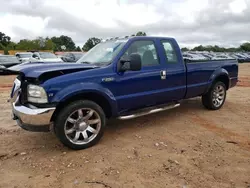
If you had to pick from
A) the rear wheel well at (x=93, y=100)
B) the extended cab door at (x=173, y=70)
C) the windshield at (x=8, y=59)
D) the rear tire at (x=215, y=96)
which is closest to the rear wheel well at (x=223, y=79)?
the rear tire at (x=215, y=96)

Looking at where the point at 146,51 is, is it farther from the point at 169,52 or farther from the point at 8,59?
the point at 8,59

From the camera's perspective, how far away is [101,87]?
411 centimetres

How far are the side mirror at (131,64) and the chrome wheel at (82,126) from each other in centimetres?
88

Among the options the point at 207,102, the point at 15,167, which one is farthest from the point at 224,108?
the point at 15,167

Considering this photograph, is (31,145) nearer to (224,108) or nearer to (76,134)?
(76,134)

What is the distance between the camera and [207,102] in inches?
250

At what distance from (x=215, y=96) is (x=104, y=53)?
3205 millimetres

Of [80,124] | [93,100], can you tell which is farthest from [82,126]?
[93,100]

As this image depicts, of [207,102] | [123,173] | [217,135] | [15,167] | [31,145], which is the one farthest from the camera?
[207,102]

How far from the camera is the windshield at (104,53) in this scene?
14.8ft

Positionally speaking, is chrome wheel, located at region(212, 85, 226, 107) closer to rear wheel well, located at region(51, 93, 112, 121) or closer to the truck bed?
the truck bed

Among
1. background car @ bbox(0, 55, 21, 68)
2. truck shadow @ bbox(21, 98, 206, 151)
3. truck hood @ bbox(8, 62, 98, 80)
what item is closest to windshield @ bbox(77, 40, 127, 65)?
truck hood @ bbox(8, 62, 98, 80)

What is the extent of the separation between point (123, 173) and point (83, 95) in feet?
4.64

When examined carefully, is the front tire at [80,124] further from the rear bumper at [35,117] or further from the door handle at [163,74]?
the door handle at [163,74]
